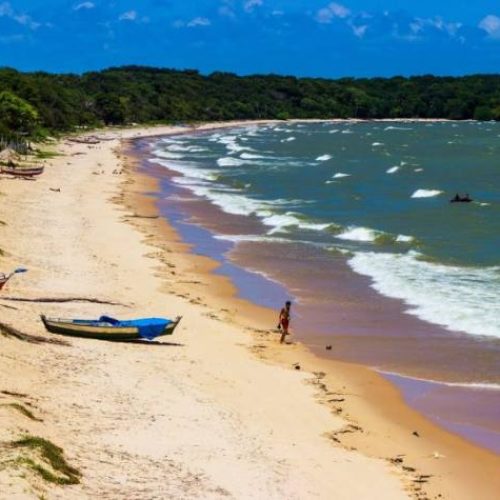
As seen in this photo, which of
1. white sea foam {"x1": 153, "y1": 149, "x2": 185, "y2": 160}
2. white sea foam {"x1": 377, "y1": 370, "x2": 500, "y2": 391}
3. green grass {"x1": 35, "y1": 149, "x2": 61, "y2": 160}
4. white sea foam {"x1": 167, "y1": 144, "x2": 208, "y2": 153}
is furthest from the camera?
white sea foam {"x1": 167, "y1": 144, "x2": 208, "y2": 153}

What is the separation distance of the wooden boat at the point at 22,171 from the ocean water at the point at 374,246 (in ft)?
27.8

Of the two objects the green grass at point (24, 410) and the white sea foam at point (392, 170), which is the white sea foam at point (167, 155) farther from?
the green grass at point (24, 410)

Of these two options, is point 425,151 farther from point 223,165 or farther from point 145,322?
point 145,322

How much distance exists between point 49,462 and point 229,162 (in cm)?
7579

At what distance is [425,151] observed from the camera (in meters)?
109

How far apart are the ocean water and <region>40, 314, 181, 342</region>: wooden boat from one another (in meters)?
4.22

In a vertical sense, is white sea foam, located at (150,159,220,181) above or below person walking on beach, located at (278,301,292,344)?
above

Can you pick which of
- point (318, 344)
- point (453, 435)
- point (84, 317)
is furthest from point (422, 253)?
point (453, 435)

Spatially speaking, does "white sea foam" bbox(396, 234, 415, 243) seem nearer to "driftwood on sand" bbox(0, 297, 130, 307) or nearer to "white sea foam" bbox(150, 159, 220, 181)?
"driftwood on sand" bbox(0, 297, 130, 307)

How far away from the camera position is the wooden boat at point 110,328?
2102 centimetres

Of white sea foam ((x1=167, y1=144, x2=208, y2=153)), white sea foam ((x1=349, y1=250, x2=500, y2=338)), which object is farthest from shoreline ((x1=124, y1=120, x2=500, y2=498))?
white sea foam ((x1=167, y1=144, x2=208, y2=153))

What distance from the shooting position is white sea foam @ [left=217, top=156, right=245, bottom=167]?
8525cm

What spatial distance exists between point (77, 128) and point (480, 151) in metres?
55.9

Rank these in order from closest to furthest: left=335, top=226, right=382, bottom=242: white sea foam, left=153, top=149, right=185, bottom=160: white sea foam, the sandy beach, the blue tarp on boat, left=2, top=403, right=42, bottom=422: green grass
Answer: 1. the sandy beach
2. left=2, top=403, right=42, bottom=422: green grass
3. the blue tarp on boat
4. left=335, top=226, right=382, bottom=242: white sea foam
5. left=153, top=149, right=185, bottom=160: white sea foam
